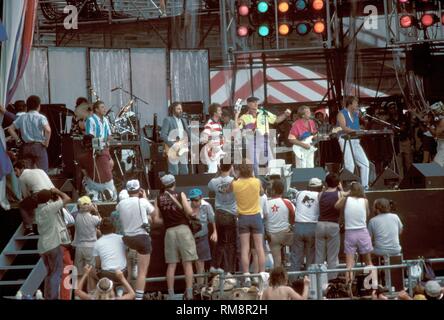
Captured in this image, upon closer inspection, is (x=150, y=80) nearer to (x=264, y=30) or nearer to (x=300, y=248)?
(x=264, y=30)

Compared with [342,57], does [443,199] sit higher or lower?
lower

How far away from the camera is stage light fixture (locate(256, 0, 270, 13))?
22062 mm

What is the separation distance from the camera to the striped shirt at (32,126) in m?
19.0

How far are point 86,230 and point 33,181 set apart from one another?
1163 mm

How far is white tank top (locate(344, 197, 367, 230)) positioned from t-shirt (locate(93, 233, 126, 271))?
290 cm

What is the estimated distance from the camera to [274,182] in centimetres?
1822

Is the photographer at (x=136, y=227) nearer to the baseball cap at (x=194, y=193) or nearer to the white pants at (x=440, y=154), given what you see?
the baseball cap at (x=194, y=193)

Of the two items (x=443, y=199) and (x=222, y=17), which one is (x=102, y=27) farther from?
(x=443, y=199)

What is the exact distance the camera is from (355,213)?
58.6ft

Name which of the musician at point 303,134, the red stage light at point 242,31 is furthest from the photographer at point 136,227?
the red stage light at point 242,31

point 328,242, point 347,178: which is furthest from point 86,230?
point 347,178

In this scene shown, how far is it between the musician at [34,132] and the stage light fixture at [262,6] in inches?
→ 176
